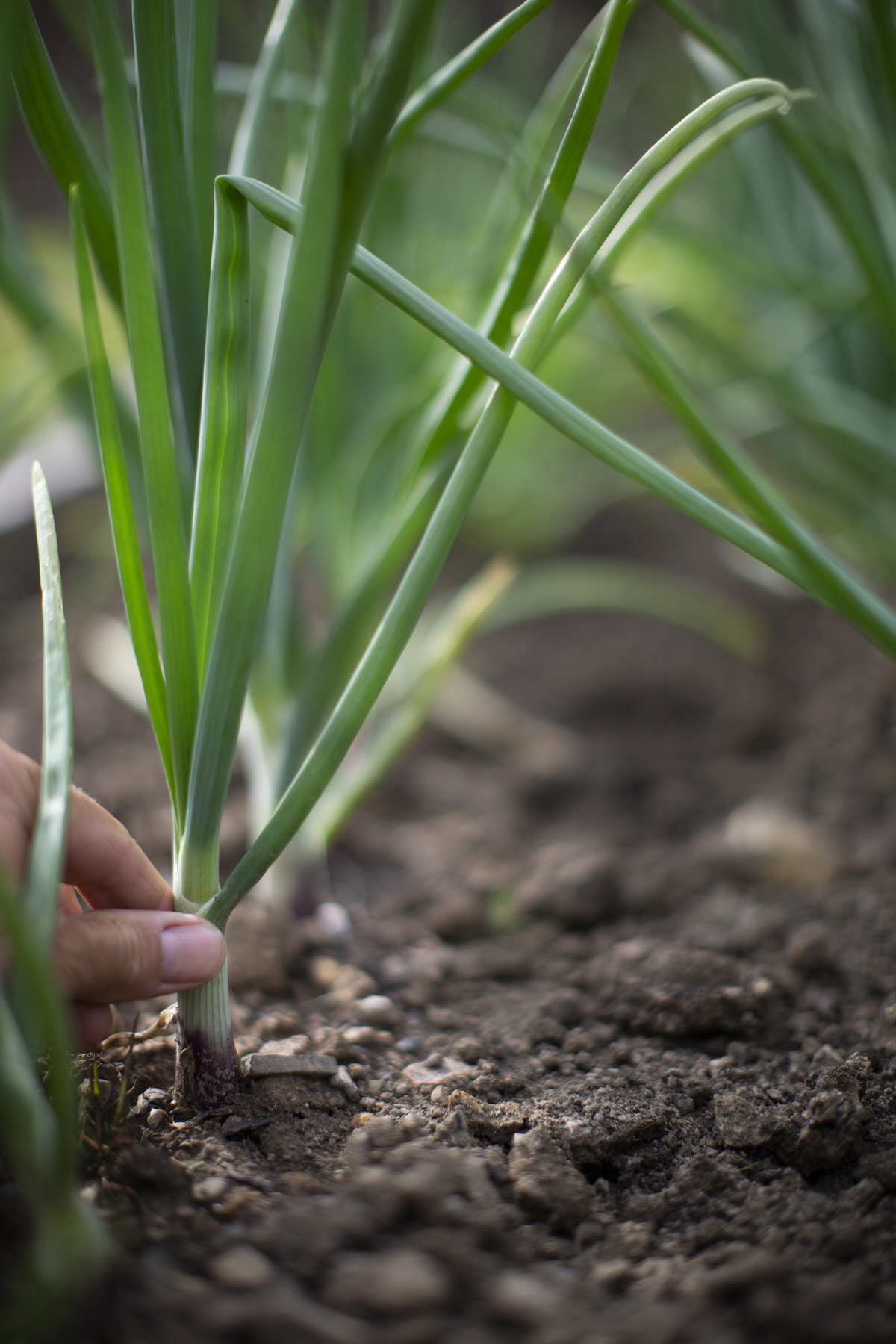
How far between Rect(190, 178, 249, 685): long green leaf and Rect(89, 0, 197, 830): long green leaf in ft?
0.06

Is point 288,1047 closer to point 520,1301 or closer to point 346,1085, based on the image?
point 346,1085

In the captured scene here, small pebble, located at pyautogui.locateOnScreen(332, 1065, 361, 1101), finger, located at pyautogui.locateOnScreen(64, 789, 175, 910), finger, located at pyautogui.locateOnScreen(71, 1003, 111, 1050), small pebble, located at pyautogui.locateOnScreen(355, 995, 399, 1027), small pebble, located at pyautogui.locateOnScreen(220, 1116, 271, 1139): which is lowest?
small pebble, located at pyautogui.locateOnScreen(355, 995, 399, 1027)

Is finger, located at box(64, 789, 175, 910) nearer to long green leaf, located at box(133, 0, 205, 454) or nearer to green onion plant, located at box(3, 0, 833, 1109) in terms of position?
green onion plant, located at box(3, 0, 833, 1109)

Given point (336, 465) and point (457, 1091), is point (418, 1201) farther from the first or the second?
point (336, 465)

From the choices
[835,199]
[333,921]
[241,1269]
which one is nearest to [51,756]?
[241,1269]

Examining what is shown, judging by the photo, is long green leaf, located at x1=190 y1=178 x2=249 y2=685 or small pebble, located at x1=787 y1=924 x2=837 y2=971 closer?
long green leaf, located at x1=190 y1=178 x2=249 y2=685

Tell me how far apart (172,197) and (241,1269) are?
1.48 feet

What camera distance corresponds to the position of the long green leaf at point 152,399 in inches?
13.9

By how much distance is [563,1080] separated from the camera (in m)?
0.46

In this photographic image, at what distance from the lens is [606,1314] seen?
0.29m

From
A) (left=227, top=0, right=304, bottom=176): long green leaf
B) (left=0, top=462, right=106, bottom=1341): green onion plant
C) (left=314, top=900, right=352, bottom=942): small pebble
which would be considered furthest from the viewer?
(left=314, top=900, right=352, bottom=942): small pebble

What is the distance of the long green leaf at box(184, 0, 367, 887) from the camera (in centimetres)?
30

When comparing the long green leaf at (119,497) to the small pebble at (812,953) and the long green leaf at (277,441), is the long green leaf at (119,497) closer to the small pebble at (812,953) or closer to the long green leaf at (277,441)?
the long green leaf at (277,441)

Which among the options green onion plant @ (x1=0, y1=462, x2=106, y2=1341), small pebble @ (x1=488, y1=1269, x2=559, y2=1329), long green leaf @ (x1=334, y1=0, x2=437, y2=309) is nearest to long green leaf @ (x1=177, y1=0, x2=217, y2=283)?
→ long green leaf @ (x1=334, y1=0, x2=437, y2=309)
